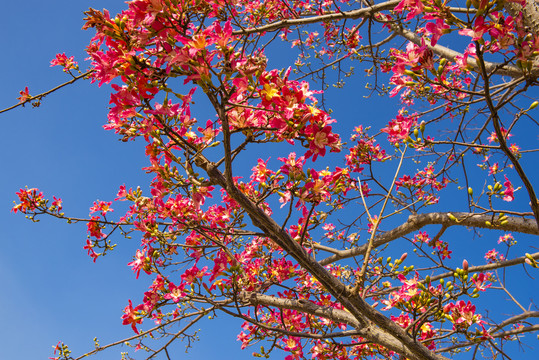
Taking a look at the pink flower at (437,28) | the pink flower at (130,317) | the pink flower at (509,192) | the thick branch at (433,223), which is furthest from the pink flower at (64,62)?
the pink flower at (509,192)

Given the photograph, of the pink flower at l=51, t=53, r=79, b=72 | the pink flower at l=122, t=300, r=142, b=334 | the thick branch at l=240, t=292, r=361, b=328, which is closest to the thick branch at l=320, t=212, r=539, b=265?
the thick branch at l=240, t=292, r=361, b=328

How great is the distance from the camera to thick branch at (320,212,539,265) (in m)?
2.93

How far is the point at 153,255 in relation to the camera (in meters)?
2.05

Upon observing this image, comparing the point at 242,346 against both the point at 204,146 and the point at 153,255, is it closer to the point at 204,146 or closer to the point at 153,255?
the point at 153,255

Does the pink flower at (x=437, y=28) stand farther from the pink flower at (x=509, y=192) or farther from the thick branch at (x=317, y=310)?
the pink flower at (x=509, y=192)

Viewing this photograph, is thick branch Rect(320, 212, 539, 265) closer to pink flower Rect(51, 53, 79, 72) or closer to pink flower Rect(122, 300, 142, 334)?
pink flower Rect(122, 300, 142, 334)

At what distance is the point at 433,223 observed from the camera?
3.58 metres

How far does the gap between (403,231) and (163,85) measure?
10.3 feet

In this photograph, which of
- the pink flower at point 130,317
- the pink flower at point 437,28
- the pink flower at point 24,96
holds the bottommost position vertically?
the pink flower at point 130,317

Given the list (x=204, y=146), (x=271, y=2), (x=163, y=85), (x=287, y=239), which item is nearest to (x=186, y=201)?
(x=204, y=146)

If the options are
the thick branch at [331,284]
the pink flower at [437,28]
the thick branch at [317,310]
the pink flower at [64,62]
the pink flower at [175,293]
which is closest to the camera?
the pink flower at [437,28]

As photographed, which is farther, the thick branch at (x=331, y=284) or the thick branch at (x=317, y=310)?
the thick branch at (x=317, y=310)

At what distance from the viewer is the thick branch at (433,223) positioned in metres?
2.93

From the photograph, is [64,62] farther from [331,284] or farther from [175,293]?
[331,284]
